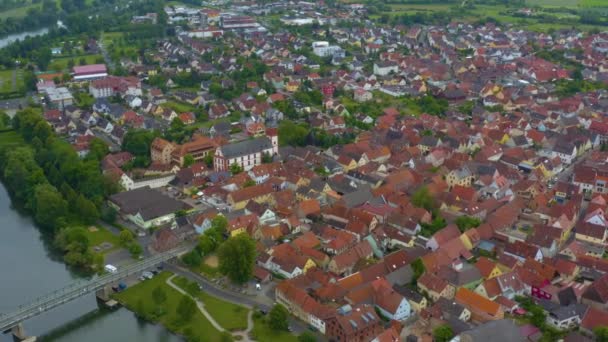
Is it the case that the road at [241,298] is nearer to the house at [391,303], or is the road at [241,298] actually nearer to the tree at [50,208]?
the house at [391,303]

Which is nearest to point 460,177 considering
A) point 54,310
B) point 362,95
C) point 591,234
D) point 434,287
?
point 591,234

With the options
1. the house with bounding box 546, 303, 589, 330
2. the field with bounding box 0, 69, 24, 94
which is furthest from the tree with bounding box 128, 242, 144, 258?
the field with bounding box 0, 69, 24, 94

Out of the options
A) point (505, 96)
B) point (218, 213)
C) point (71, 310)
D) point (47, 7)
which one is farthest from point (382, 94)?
point (47, 7)

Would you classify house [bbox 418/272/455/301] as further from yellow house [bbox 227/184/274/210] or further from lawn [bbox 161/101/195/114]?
lawn [bbox 161/101/195/114]

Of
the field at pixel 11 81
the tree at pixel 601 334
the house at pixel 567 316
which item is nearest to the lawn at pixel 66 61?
the field at pixel 11 81

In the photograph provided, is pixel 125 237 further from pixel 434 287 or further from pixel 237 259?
pixel 434 287

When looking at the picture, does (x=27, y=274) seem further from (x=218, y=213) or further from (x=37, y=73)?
(x=37, y=73)
